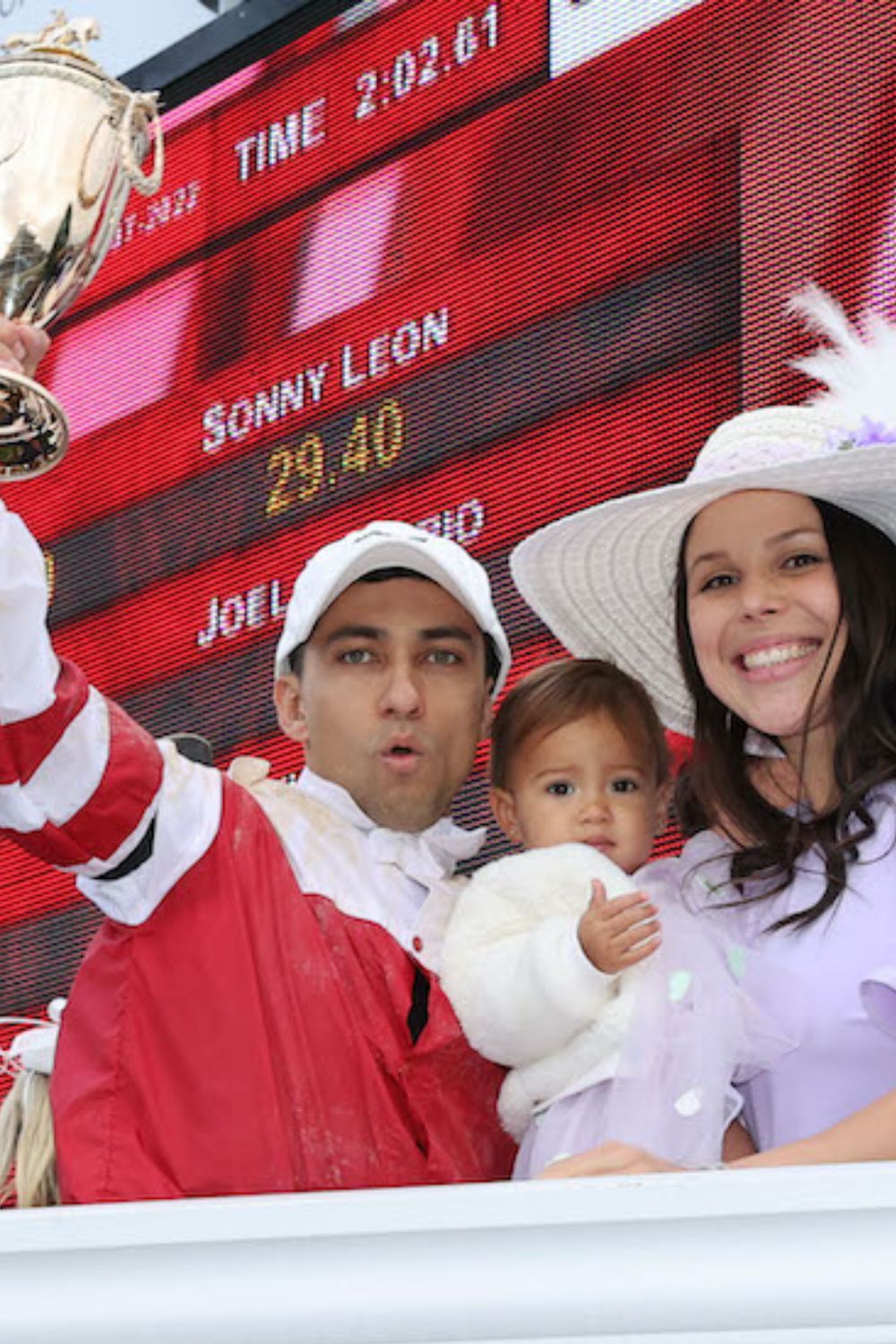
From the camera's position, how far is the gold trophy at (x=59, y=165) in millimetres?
1472

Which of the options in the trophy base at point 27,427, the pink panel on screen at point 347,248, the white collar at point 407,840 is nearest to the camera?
the trophy base at point 27,427

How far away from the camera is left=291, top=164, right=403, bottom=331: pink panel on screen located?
2.41 metres

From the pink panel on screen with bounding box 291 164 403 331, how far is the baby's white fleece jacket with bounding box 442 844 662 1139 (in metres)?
0.96

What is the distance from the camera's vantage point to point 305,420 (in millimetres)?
2406

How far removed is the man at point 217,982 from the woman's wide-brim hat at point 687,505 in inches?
11.3

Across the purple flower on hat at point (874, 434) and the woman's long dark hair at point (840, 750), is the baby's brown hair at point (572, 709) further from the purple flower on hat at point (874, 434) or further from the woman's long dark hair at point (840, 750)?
the purple flower on hat at point (874, 434)

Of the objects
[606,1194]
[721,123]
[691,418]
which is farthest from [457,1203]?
[721,123]

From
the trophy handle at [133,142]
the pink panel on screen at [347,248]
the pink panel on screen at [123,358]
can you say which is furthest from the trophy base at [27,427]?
the pink panel on screen at [123,358]

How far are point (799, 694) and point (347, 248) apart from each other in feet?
3.46

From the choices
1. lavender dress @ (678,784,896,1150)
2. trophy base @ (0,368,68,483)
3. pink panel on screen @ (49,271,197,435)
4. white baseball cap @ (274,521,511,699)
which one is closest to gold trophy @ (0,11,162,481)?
trophy base @ (0,368,68,483)

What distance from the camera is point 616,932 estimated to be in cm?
148

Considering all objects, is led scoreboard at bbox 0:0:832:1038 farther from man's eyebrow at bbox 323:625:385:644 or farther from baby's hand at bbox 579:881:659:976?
baby's hand at bbox 579:881:659:976

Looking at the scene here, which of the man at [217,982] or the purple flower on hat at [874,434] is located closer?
the man at [217,982]

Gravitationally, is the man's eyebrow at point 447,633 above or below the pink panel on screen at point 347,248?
below
